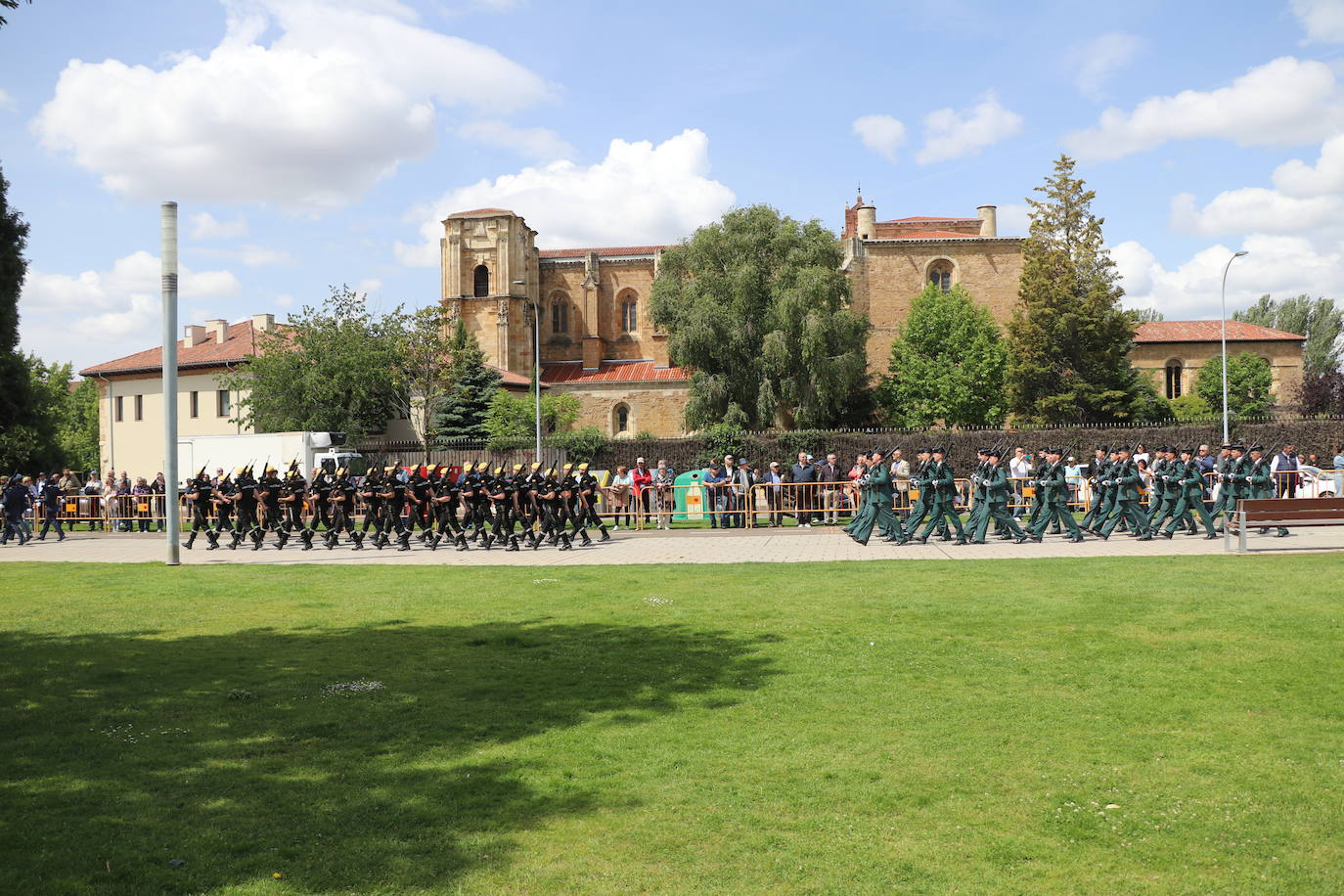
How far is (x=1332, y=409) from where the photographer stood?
53281mm

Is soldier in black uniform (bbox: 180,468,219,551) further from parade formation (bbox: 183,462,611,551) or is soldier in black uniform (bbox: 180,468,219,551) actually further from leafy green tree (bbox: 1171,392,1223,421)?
leafy green tree (bbox: 1171,392,1223,421)

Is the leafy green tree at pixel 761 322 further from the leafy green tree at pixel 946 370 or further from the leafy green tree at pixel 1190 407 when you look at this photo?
the leafy green tree at pixel 1190 407

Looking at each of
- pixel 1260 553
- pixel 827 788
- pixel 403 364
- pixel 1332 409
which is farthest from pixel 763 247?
pixel 827 788

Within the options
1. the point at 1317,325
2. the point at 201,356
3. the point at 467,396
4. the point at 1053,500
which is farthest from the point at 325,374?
the point at 1317,325

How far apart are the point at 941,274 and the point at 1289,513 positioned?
4718 cm

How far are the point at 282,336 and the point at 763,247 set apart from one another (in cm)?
2303

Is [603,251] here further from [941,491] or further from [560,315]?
[941,491]

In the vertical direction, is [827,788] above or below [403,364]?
below

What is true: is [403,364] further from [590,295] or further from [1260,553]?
[1260,553]

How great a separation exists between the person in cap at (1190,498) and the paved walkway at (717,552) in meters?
0.32

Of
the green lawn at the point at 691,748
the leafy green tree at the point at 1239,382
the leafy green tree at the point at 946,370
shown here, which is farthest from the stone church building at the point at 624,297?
the green lawn at the point at 691,748

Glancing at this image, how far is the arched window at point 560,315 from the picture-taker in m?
67.9

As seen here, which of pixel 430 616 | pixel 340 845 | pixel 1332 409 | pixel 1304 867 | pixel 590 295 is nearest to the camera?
pixel 1304 867

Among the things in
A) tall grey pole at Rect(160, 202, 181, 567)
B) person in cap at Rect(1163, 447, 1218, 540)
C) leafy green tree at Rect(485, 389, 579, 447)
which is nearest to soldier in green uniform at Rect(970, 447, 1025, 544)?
person in cap at Rect(1163, 447, 1218, 540)
